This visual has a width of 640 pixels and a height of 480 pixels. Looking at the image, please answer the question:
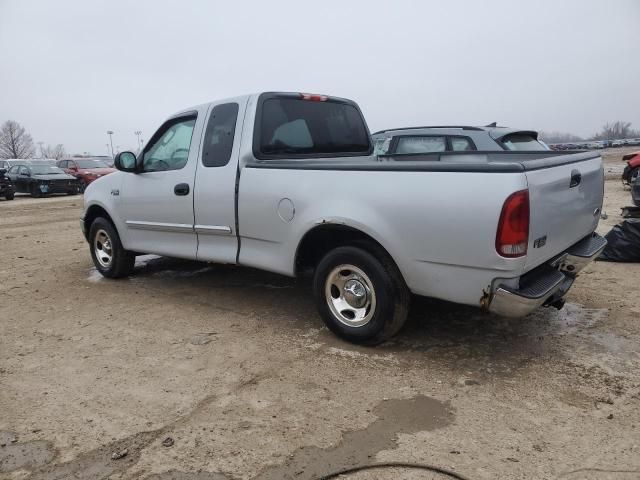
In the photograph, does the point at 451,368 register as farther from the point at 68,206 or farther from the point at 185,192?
the point at 68,206

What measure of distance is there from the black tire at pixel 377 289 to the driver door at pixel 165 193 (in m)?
1.79

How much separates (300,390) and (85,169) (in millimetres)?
22043

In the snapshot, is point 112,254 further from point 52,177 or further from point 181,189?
point 52,177

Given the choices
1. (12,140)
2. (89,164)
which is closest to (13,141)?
(12,140)

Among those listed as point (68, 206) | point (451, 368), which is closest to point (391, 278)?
point (451, 368)

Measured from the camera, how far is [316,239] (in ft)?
13.4

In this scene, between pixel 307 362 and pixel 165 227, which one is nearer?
pixel 307 362

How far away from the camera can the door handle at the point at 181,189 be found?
4804mm

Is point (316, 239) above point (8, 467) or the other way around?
above

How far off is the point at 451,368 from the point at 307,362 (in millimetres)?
998

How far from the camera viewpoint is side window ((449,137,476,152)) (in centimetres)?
707

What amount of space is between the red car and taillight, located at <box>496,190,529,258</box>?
20913 millimetres

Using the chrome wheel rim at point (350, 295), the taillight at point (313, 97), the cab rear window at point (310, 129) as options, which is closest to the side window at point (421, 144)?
the cab rear window at point (310, 129)

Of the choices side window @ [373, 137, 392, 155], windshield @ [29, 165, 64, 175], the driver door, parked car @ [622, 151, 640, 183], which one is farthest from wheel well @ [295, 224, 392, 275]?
Result: windshield @ [29, 165, 64, 175]
